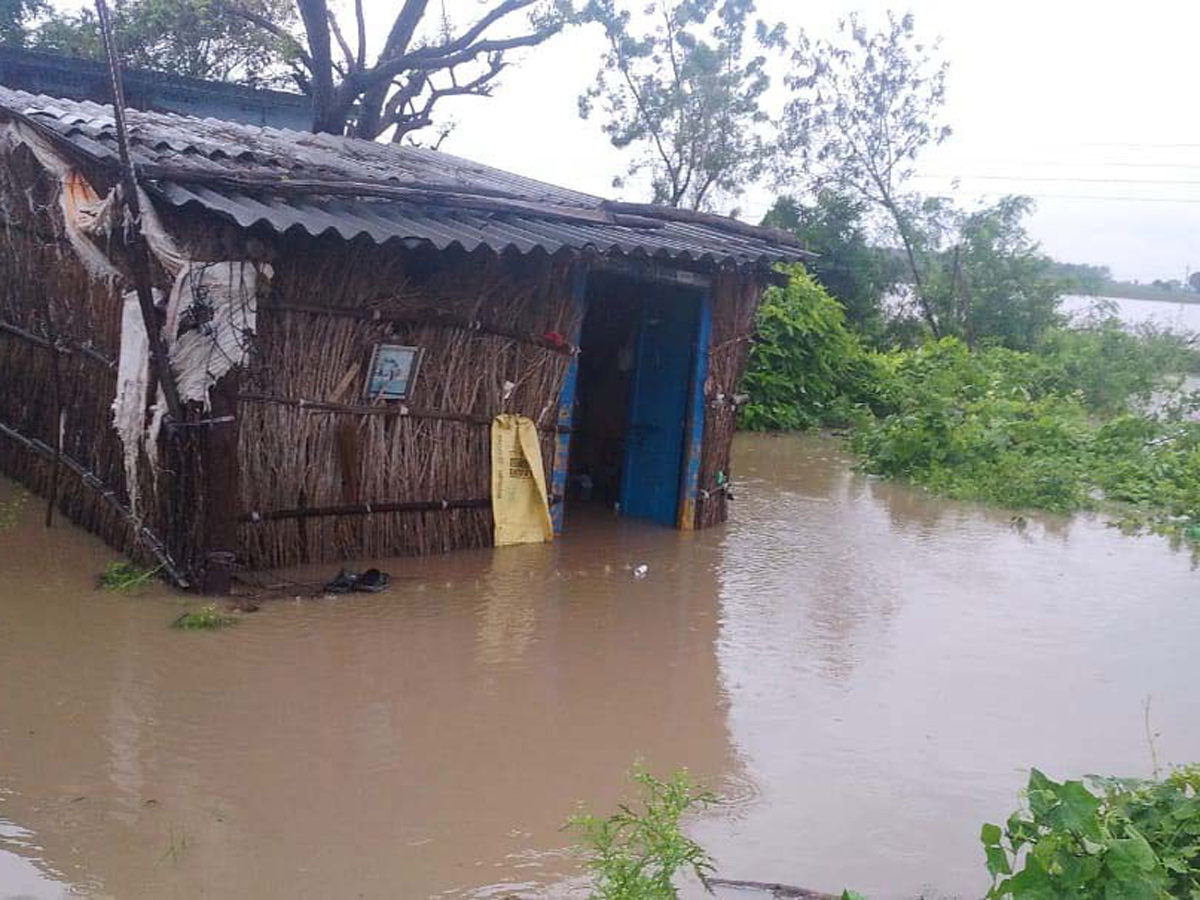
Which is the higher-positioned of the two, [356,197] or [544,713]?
[356,197]

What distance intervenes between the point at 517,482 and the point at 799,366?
9.42 metres

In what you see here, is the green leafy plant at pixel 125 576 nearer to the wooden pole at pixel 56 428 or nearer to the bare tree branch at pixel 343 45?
the wooden pole at pixel 56 428

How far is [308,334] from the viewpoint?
23.4 ft

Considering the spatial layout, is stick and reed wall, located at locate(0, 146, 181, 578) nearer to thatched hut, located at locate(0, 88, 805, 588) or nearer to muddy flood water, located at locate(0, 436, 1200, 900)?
thatched hut, located at locate(0, 88, 805, 588)

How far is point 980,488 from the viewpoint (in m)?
12.3

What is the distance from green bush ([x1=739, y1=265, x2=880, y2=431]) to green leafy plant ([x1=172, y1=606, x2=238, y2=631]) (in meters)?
10.9

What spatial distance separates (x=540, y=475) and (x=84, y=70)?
1107cm

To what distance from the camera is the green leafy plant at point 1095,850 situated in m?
3.19

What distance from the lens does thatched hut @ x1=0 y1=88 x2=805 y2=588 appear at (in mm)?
6559

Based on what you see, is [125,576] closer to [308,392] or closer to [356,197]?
[308,392]

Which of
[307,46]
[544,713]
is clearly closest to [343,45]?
[307,46]

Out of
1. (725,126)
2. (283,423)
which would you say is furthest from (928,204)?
(283,423)

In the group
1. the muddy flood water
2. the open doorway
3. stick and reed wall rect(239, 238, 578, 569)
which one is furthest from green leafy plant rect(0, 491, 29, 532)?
the open doorway

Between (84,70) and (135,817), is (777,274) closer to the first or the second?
(135,817)
